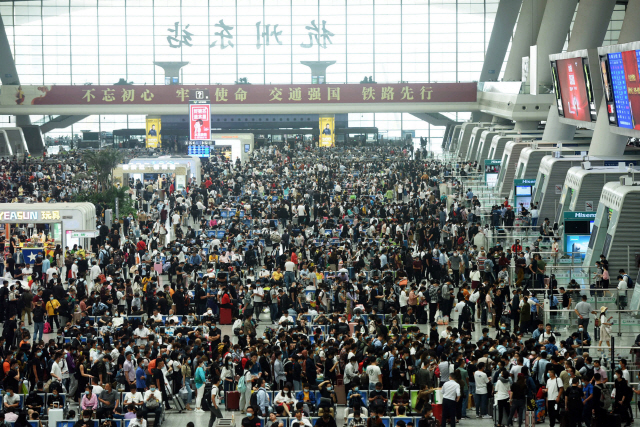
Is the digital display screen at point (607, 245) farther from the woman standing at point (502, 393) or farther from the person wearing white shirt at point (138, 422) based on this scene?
the person wearing white shirt at point (138, 422)

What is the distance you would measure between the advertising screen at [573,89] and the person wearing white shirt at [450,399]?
18822 mm

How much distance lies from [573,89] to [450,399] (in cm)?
2050

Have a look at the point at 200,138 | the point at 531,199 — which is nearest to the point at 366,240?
the point at 531,199

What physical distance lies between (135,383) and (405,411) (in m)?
4.03

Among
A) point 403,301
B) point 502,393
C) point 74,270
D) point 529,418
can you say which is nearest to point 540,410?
point 529,418

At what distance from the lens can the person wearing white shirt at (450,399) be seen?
12594 mm

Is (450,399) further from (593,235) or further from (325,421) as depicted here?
(593,235)

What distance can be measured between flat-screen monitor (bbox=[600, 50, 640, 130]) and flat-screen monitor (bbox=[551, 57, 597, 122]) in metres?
3.22

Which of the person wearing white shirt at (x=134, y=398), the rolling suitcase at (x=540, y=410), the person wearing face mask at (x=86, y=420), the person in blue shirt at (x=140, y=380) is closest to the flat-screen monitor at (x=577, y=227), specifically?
the rolling suitcase at (x=540, y=410)

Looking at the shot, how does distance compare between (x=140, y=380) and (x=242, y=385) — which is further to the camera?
(x=242, y=385)

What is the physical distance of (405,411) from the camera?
40.0 ft

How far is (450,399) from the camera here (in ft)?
41.4

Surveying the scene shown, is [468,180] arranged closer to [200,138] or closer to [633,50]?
[200,138]

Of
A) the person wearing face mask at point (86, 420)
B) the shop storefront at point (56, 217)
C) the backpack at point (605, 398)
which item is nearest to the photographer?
the person wearing face mask at point (86, 420)
